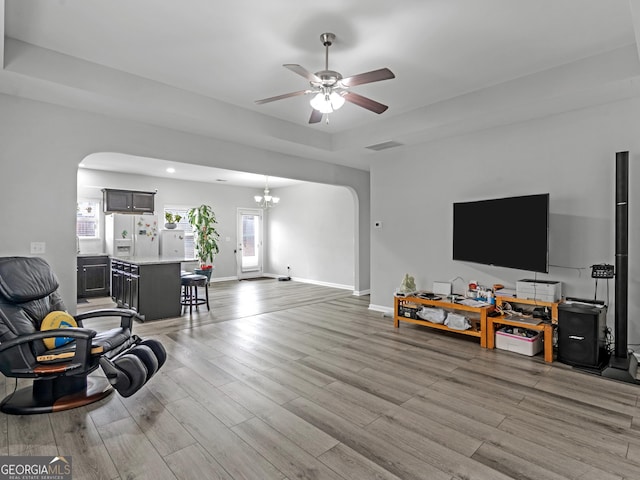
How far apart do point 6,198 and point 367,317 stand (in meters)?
4.62

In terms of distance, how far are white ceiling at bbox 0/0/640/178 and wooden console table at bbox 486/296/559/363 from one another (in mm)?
2096

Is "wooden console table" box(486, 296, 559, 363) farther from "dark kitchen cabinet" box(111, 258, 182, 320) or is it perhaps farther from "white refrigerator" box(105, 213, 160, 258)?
"white refrigerator" box(105, 213, 160, 258)

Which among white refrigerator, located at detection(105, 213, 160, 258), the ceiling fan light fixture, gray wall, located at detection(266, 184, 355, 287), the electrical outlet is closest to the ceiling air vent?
the ceiling fan light fixture

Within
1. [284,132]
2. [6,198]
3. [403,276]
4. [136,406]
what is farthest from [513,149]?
[6,198]

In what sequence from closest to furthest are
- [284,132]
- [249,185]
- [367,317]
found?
[284,132] → [367,317] → [249,185]

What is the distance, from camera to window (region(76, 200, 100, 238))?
7.73 meters

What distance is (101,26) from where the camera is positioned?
281 cm

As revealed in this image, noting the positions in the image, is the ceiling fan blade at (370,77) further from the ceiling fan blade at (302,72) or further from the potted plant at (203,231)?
the potted plant at (203,231)

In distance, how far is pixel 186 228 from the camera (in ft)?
30.6

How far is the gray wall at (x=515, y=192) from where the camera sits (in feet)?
12.2

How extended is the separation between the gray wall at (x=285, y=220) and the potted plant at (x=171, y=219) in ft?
1.02

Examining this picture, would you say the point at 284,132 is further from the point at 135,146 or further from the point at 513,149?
the point at 513,149

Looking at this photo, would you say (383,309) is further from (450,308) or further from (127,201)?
(127,201)

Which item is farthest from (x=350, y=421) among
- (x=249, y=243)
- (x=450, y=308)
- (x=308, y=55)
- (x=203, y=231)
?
(x=249, y=243)
